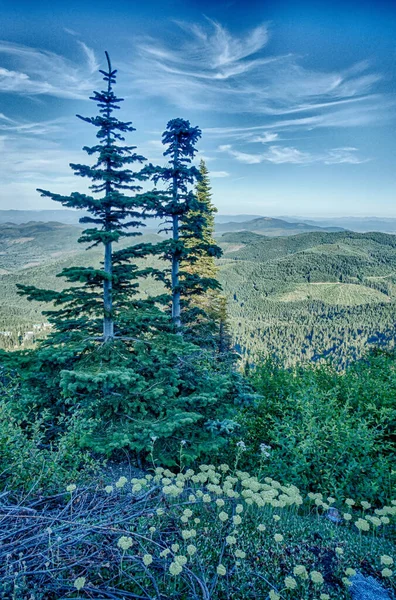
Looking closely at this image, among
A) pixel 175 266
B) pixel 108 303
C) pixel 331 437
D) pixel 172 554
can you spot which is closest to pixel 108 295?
pixel 108 303

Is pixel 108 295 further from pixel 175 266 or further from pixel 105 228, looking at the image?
pixel 175 266

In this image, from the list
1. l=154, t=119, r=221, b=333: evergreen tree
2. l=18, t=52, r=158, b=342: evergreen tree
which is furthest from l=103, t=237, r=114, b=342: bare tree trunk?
l=154, t=119, r=221, b=333: evergreen tree

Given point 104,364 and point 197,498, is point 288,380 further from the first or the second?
point 197,498

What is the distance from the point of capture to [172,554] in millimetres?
2686

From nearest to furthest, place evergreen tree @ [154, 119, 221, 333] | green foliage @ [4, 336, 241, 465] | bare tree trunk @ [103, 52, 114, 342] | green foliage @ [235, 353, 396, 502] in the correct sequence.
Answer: green foliage @ [235, 353, 396, 502] → green foliage @ [4, 336, 241, 465] → bare tree trunk @ [103, 52, 114, 342] → evergreen tree @ [154, 119, 221, 333]

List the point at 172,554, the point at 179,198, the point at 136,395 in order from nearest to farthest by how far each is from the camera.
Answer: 1. the point at 172,554
2. the point at 136,395
3. the point at 179,198

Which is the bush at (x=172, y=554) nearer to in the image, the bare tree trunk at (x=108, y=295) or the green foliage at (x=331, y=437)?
the green foliage at (x=331, y=437)

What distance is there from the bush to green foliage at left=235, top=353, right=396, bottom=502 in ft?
5.08

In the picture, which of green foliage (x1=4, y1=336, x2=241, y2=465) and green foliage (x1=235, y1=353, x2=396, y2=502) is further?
green foliage (x1=4, y1=336, x2=241, y2=465)

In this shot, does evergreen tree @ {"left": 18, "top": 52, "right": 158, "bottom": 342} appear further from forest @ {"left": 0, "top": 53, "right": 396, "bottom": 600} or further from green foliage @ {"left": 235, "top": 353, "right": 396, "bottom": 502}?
green foliage @ {"left": 235, "top": 353, "right": 396, "bottom": 502}

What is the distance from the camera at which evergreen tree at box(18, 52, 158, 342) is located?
707 cm

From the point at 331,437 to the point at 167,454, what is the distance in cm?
342

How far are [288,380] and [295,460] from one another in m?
3.59

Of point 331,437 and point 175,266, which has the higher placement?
point 175,266
